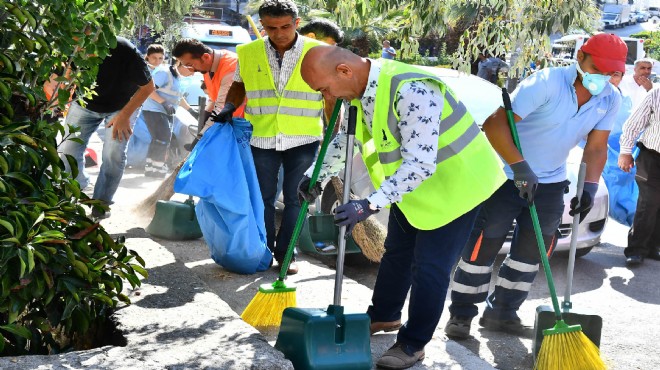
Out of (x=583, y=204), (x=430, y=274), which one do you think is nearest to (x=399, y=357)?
(x=430, y=274)

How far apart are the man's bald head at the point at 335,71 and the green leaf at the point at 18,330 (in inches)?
58.2

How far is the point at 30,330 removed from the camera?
12.4 feet

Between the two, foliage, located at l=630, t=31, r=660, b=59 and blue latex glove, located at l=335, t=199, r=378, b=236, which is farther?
foliage, located at l=630, t=31, r=660, b=59

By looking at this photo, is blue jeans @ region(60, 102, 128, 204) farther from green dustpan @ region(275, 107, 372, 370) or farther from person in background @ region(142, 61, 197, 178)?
person in background @ region(142, 61, 197, 178)

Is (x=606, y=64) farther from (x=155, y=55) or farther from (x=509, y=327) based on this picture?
(x=155, y=55)

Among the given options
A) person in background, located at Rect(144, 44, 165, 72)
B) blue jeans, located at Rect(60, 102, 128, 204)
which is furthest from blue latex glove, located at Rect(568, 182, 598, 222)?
person in background, located at Rect(144, 44, 165, 72)

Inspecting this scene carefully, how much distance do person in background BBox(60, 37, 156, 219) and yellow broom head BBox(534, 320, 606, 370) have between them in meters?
3.51

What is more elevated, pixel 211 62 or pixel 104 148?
pixel 211 62

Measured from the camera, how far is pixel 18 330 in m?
3.57

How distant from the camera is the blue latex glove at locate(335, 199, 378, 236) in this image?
3961mm

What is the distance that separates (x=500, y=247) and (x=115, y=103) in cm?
317

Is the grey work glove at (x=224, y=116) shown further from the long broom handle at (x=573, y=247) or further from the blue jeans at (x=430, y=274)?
the long broom handle at (x=573, y=247)

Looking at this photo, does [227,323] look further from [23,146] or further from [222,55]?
[222,55]

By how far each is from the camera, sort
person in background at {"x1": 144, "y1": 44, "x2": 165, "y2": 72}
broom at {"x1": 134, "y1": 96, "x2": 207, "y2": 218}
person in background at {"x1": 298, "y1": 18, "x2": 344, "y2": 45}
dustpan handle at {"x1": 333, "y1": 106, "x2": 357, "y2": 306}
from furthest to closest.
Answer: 1. person in background at {"x1": 144, "y1": 44, "x2": 165, "y2": 72}
2. person in background at {"x1": 298, "y1": 18, "x2": 344, "y2": 45}
3. broom at {"x1": 134, "y1": 96, "x2": 207, "y2": 218}
4. dustpan handle at {"x1": 333, "y1": 106, "x2": 357, "y2": 306}
